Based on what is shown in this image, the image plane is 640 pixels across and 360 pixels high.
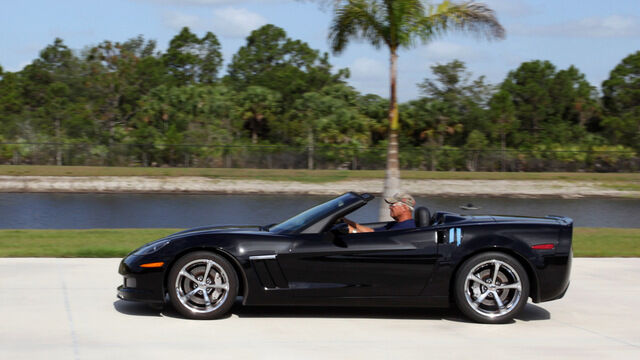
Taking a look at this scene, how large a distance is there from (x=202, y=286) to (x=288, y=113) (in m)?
50.0

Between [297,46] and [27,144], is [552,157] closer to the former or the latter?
[297,46]

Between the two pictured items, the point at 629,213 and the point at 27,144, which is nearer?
the point at 629,213

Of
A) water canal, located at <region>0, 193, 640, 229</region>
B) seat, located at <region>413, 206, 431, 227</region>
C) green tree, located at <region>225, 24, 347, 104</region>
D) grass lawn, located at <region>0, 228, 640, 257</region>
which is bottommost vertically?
water canal, located at <region>0, 193, 640, 229</region>

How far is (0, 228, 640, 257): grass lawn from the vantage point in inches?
417

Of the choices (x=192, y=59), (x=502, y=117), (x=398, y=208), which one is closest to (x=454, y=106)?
(x=502, y=117)

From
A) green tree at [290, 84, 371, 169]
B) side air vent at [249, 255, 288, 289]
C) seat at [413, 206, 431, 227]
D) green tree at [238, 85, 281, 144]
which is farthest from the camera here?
green tree at [238, 85, 281, 144]

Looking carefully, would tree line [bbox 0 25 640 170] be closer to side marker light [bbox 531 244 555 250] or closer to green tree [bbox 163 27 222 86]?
green tree [bbox 163 27 222 86]

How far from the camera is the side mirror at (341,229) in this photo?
6207 millimetres

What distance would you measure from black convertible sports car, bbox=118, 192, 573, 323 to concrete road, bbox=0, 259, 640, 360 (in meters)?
0.20

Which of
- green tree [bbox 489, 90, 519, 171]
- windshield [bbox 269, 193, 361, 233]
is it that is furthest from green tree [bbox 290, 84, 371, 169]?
windshield [bbox 269, 193, 361, 233]

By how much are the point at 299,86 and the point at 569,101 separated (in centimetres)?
2253

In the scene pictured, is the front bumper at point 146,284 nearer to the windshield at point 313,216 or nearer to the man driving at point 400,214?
the windshield at point 313,216

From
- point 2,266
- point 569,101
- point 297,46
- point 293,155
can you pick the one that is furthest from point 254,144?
point 2,266

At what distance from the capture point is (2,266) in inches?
342
